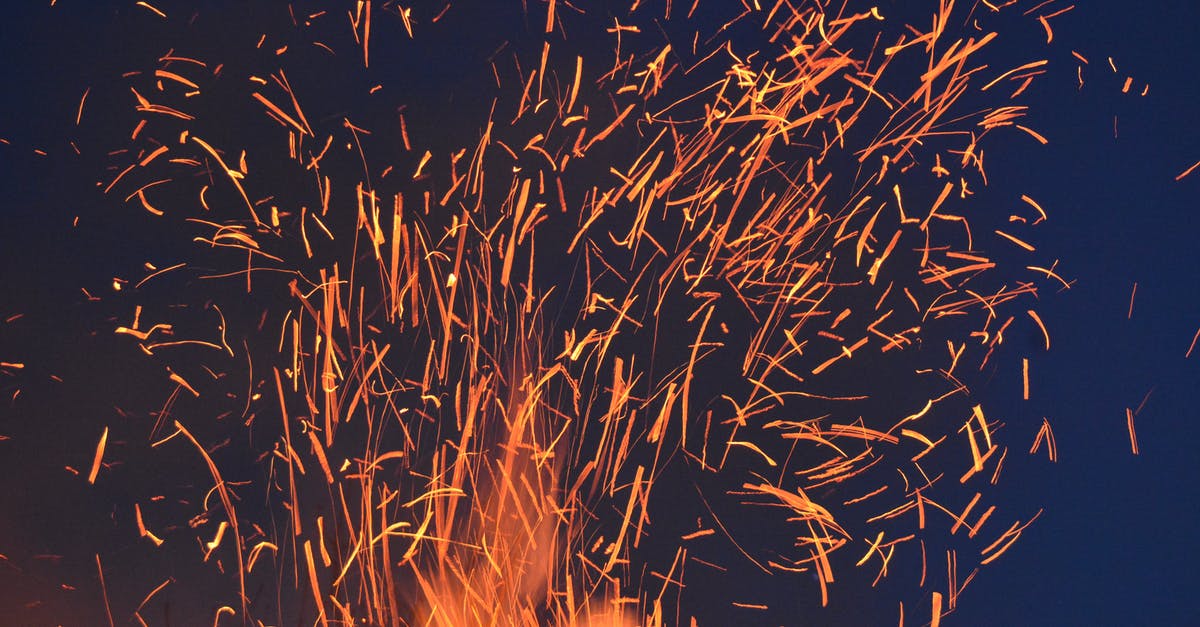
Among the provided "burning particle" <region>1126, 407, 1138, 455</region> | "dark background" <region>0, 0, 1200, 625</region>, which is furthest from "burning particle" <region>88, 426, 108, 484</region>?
"burning particle" <region>1126, 407, 1138, 455</region>

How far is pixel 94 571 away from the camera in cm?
99

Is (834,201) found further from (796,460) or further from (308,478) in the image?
(308,478)

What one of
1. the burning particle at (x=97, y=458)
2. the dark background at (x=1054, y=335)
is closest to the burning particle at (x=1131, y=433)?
the dark background at (x=1054, y=335)

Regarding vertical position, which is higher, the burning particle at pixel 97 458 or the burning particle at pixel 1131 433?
the burning particle at pixel 1131 433

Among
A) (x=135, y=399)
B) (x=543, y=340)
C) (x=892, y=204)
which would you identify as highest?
(x=892, y=204)

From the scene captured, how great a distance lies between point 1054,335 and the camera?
991 mm

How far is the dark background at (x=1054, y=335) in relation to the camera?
0.98 meters

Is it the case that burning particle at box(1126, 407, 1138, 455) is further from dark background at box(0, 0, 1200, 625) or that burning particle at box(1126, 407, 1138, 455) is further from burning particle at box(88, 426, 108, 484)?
burning particle at box(88, 426, 108, 484)

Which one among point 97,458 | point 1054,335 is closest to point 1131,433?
point 1054,335

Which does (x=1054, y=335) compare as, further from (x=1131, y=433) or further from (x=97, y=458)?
(x=97, y=458)

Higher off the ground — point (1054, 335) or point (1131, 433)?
point (1054, 335)

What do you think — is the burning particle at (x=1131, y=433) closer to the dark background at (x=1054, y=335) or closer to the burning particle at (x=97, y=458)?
the dark background at (x=1054, y=335)

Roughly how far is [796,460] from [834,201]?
44 centimetres

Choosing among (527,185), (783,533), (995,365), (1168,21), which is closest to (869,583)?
(783,533)
